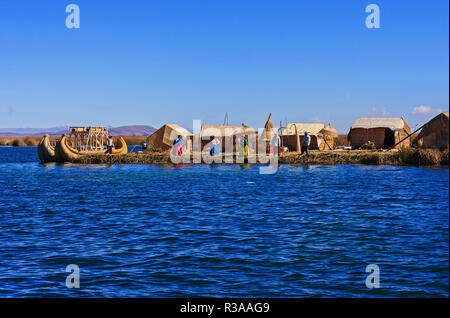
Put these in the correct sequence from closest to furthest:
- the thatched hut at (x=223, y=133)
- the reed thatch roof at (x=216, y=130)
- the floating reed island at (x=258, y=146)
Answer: the floating reed island at (x=258, y=146) < the thatched hut at (x=223, y=133) < the reed thatch roof at (x=216, y=130)

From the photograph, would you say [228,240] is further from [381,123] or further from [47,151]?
[381,123]

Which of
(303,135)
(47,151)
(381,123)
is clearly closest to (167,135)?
(47,151)

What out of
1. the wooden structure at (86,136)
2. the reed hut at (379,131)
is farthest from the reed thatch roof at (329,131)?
the wooden structure at (86,136)

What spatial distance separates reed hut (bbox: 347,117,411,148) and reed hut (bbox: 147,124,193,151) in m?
16.4

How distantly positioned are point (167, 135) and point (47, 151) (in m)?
11.0

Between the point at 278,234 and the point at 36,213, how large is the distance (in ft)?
29.4

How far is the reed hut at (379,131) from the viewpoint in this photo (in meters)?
46.1

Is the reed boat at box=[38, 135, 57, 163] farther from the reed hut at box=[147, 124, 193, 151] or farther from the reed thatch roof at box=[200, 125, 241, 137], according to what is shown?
the reed thatch roof at box=[200, 125, 241, 137]

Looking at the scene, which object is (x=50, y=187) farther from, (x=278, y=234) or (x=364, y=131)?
(x=364, y=131)

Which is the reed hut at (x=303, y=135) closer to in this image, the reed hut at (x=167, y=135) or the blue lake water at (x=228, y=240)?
the reed hut at (x=167, y=135)

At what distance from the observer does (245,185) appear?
24938mm

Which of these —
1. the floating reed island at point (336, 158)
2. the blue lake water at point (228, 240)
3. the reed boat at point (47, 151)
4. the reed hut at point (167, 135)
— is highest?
the reed hut at point (167, 135)

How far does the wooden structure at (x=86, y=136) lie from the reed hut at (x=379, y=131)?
955 inches

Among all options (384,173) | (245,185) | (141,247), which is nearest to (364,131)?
(384,173)
